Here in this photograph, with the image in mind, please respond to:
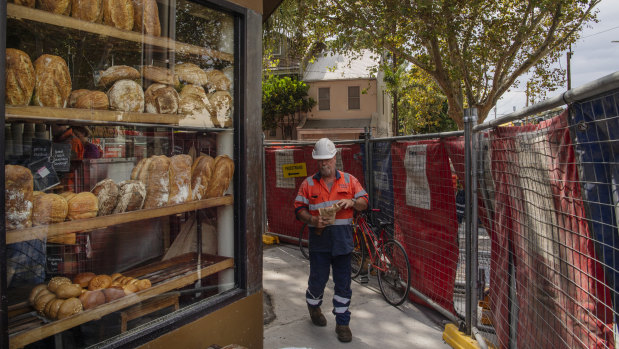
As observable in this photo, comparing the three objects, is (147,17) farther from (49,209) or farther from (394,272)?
(394,272)

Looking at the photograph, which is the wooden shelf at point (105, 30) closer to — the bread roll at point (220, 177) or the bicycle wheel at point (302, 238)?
the bread roll at point (220, 177)

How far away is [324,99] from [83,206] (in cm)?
2984

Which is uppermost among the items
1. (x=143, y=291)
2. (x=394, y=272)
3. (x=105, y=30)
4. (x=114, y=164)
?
(x=105, y=30)

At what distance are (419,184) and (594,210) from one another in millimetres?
3043

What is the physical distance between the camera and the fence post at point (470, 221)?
3732mm

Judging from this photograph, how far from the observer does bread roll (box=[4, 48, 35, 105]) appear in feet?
6.30

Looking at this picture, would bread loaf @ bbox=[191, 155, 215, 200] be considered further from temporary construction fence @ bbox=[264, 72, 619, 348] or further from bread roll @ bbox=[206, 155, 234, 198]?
temporary construction fence @ bbox=[264, 72, 619, 348]

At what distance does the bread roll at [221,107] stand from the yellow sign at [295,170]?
15.5 feet

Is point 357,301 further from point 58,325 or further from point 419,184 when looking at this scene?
point 58,325

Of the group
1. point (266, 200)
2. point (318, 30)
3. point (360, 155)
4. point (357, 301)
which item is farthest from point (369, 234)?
point (318, 30)

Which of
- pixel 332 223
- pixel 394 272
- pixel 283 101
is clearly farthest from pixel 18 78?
pixel 283 101

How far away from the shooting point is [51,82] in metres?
2.16

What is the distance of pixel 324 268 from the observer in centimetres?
446

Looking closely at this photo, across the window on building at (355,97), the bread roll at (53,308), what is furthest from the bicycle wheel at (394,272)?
the window on building at (355,97)
